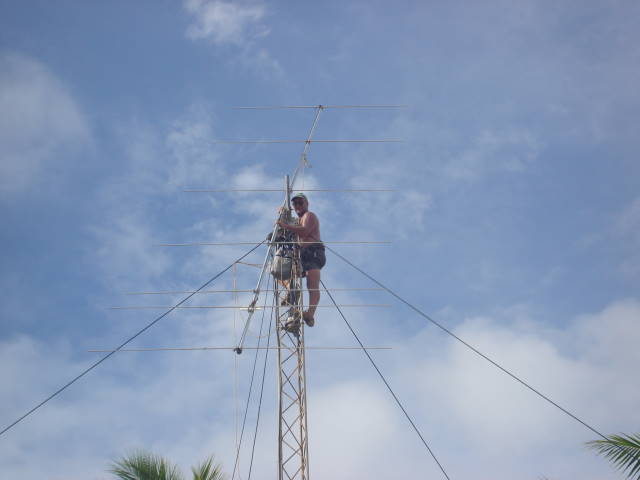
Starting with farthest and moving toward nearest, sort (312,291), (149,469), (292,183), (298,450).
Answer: (292,183), (312,291), (298,450), (149,469)

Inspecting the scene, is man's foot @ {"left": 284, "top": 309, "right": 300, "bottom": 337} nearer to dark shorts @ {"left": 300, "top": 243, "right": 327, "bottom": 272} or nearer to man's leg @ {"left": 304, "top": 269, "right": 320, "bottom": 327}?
man's leg @ {"left": 304, "top": 269, "right": 320, "bottom": 327}

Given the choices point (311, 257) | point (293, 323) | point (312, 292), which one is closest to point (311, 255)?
point (311, 257)

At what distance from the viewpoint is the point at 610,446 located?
902cm

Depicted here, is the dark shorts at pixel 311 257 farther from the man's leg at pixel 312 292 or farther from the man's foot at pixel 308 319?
the man's foot at pixel 308 319

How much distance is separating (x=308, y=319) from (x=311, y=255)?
40.6 inches

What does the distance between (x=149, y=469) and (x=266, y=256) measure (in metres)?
3.76

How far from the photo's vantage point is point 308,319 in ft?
36.3

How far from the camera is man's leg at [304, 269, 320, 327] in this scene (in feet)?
36.3

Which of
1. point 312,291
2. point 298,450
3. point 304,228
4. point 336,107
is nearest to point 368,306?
point 312,291

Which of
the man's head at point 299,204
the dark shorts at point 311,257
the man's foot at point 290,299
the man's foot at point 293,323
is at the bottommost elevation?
the man's foot at point 293,323

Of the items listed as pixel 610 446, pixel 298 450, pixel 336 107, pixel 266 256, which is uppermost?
pixel 336 107

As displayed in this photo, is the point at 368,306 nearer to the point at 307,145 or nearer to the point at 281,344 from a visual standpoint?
the point at 281,344

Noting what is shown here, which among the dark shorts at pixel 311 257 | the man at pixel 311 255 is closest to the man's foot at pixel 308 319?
the man at pixel 311 255

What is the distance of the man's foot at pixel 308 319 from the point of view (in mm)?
11023
